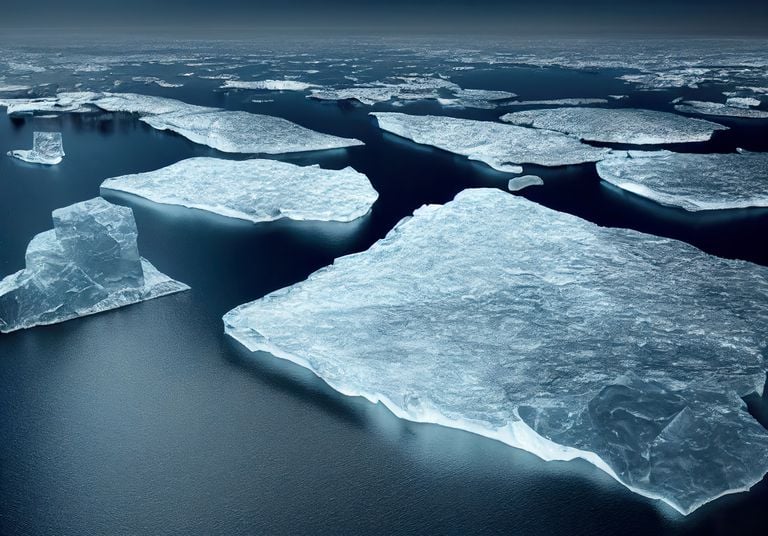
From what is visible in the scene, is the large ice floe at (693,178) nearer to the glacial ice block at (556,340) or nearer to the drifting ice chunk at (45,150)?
the glacial ice block at (556,340)

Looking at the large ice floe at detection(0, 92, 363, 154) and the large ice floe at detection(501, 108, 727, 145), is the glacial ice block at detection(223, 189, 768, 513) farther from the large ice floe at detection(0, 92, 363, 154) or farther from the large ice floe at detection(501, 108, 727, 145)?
the large ice floe at detection(501, 108, 727, 145)

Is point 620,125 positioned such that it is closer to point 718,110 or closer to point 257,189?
point 718,110

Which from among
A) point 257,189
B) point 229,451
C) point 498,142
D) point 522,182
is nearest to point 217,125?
point 257,189

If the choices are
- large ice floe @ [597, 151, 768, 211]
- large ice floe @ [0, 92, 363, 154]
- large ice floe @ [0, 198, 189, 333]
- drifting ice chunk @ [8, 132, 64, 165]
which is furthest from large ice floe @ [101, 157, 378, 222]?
large ice floe @ [597, 151, 768, 211]

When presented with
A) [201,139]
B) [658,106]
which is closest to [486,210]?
[201,139]

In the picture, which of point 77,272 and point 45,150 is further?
point 45,150

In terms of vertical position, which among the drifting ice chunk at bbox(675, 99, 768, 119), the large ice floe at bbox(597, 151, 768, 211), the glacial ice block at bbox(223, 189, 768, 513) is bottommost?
the drifting ice chunk at bbox(675, 99, 768, 119)
